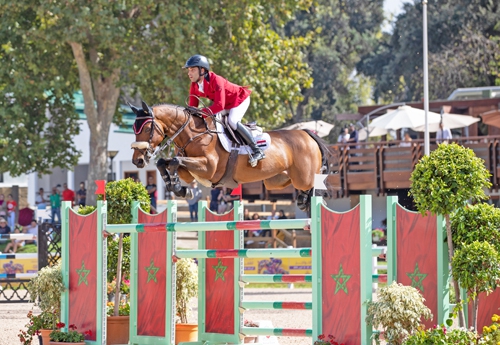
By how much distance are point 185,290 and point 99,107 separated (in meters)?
16.6

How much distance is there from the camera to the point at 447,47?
34250mm

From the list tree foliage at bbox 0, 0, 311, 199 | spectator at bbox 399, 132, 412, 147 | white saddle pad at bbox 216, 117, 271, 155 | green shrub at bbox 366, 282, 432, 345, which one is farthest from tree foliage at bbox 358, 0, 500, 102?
green shrub at bbox 366, 282, 432, 345

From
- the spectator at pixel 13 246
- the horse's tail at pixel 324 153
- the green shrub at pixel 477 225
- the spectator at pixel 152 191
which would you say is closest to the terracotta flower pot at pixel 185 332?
the horse's tail at pixel 324 153

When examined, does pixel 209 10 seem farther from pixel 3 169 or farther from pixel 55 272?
pixel 55 272

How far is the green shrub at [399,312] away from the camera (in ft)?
21.6

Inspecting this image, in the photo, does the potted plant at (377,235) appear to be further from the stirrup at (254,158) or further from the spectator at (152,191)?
the stirrup at (254,158)

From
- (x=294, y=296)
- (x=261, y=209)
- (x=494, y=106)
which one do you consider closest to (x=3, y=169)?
(x=261, y=209)

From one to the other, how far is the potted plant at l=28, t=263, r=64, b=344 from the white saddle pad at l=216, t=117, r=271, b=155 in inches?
85.1

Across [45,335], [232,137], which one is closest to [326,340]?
[232,137]

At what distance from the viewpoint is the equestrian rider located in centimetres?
856

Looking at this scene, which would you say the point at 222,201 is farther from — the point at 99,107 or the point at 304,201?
the point at 304,201

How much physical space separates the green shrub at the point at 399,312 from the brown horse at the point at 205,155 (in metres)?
2.36

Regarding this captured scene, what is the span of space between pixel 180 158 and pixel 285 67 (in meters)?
17.0

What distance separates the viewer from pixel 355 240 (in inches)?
276
